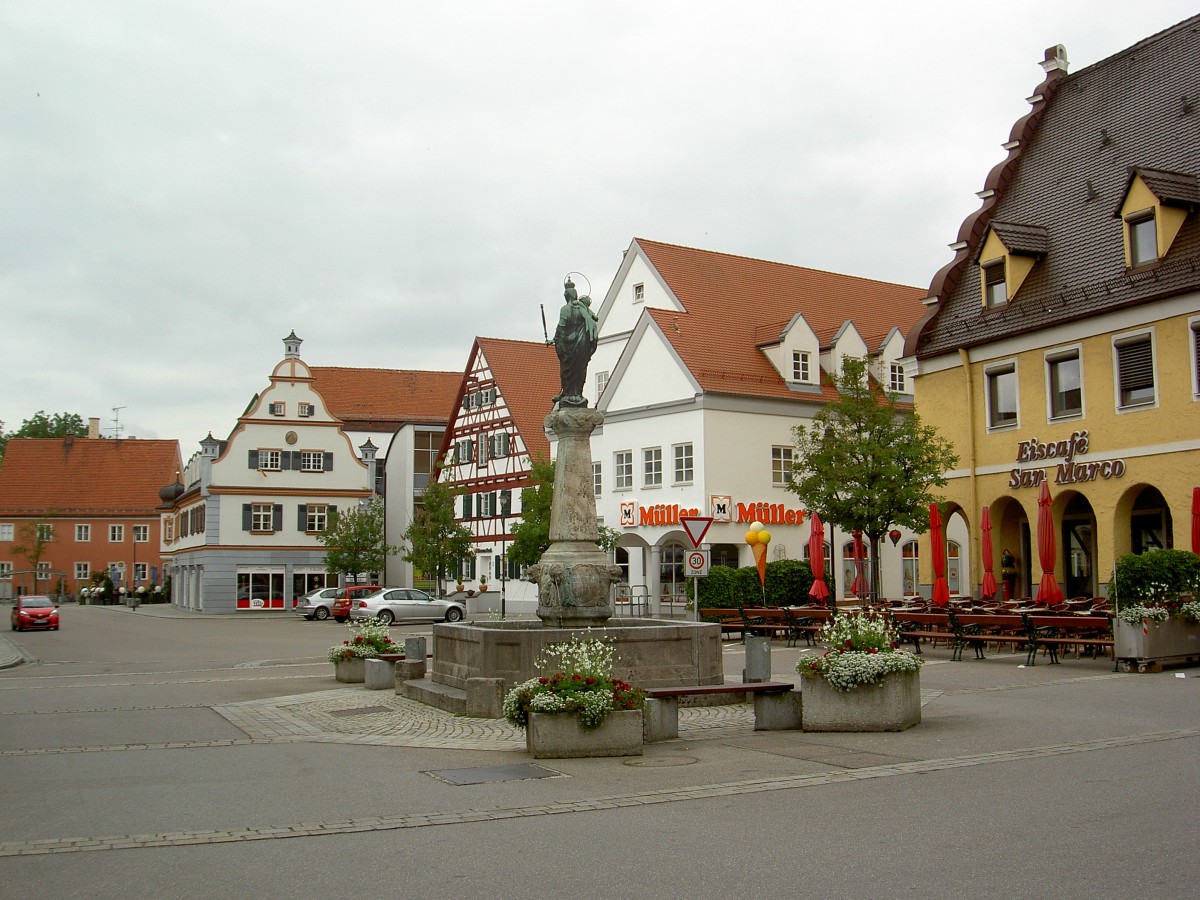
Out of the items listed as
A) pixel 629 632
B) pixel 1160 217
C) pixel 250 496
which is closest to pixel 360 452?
pixel 250 496

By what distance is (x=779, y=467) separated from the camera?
42.4 m

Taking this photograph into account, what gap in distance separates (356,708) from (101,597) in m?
71.0

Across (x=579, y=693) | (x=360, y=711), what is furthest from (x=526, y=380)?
(x=579, y=693)

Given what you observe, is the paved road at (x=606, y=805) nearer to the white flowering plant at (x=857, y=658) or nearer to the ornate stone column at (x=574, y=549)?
the white flowering plant at (x=857, y=658)

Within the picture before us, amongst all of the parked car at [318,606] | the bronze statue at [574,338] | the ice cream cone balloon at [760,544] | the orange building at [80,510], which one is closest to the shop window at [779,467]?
the ice cream cone balloon at [760,544]

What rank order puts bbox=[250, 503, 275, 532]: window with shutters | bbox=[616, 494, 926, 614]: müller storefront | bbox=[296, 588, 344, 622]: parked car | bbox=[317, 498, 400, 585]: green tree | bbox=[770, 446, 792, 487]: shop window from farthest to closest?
bbox=[250, 503, 275, 532]: window with shutters, bbox=[317, 498, 400, 585]: green tree, bbox=[296, 588, 344, 622]: parked car, bbox=[770, 446, 792, 487]: shop window, bbox=[616, 494, 926, 614]: müller storefront

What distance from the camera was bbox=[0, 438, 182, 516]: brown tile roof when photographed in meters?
90.0

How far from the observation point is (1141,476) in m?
25.8

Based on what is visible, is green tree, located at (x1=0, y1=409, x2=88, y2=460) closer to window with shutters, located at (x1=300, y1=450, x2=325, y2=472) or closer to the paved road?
window with shutters, located at (x1=300, y1=450, x2=325, y2=472)

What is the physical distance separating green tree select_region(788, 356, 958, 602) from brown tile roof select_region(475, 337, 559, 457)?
922 inches

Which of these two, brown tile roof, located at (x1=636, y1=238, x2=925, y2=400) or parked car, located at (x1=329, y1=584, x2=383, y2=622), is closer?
brown tile roof, located at (x1=636, y1=238, x2=925, y2=400)

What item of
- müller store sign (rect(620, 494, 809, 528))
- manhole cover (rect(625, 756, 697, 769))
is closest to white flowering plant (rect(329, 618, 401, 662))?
manhole cover (rect(625, 756, 697, 769))

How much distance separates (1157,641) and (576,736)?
1140cm

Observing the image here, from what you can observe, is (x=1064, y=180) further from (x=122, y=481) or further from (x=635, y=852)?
(x=122, y=481)
